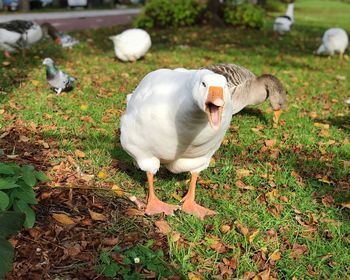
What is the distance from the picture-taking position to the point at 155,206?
379cm

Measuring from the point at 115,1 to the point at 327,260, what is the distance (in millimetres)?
30669

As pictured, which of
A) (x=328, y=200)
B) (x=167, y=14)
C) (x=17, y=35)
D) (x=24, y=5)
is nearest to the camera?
(x=328, y=200)

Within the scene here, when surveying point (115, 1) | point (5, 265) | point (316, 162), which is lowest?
point (115, 1)

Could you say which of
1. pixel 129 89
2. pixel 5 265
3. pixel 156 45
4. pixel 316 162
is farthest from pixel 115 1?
pixel 5 265

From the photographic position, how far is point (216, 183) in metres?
4.45

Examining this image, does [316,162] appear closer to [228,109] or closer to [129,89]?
[228,109]

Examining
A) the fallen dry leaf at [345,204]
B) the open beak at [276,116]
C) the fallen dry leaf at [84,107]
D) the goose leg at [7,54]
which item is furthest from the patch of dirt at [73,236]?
the goose leg at [7,54]

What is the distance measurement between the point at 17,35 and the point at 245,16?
8.56 metres

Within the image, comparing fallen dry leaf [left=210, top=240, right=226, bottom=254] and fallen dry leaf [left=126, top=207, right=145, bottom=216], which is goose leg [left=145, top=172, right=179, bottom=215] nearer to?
fallen dry leaf [left=126, top=207, right=145, bottom=216]

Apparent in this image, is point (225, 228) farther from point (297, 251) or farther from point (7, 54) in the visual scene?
point (7, 54)

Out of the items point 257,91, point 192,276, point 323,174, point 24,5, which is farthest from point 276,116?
point 24,5

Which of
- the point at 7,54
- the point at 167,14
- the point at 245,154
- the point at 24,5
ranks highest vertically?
the point at 245,154

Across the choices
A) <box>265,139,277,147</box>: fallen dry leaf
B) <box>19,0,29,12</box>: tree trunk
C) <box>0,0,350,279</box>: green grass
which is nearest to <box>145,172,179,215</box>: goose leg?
<box>0,0,350,279</box>: green grass

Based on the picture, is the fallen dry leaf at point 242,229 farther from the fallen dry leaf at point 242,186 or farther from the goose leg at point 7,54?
the goose leg at point 7,54
